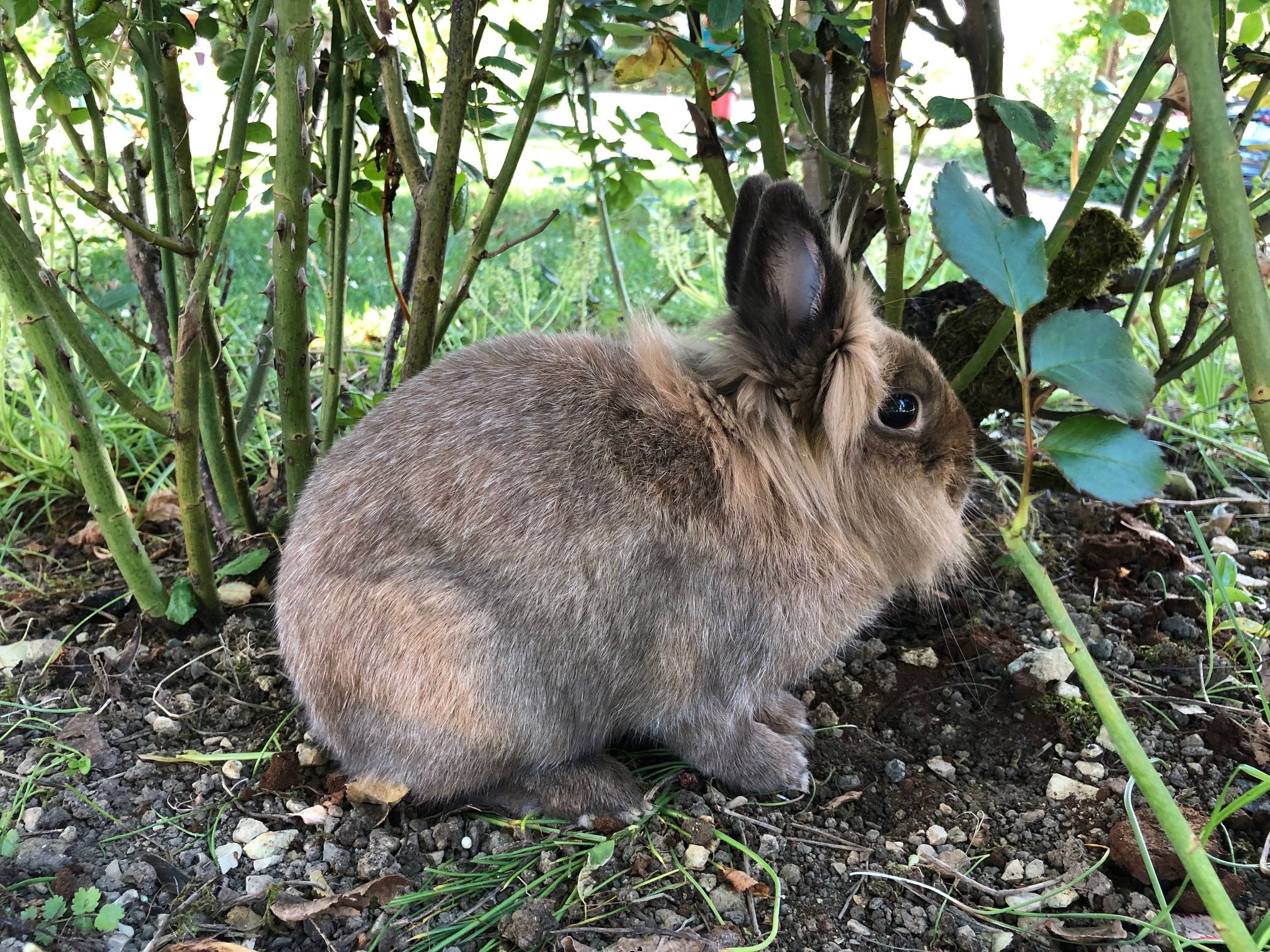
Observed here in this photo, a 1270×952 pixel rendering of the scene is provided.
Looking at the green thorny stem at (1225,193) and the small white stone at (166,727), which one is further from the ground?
the green thorny stem at (1225,193)

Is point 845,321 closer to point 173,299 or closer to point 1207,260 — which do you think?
point 1207,260

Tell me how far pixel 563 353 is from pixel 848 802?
4.47 feet

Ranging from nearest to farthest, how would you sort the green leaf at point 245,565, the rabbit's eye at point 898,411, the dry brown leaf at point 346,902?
the dry brown leaf at point 346,902, the rabbit's eye at point 898,411, the green leaf at point 245,565

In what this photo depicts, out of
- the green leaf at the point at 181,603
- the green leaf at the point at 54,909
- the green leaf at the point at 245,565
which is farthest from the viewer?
the green leaf at the point at 245,565

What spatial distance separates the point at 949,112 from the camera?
221cm

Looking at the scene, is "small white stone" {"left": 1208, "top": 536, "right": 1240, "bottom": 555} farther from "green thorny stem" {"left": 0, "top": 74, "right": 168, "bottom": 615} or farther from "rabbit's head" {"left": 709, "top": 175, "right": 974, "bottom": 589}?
"green thorny stem" {"left": 0, "top": 74, "right": 168, "bottom": 615}

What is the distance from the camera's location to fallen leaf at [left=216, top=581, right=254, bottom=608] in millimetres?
3248

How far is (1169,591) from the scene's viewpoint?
3.25 metres

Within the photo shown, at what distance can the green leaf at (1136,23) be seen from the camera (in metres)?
2.78

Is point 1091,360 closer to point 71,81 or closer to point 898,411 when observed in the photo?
point 898,411

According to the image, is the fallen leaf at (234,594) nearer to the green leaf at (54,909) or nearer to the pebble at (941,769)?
the green leaf at (54,909)

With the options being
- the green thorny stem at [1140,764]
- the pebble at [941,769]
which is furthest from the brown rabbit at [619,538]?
the green thorny stem at [1140,764]

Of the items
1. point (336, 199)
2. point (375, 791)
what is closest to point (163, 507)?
point (336, 199)

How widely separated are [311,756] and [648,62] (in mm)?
2129
